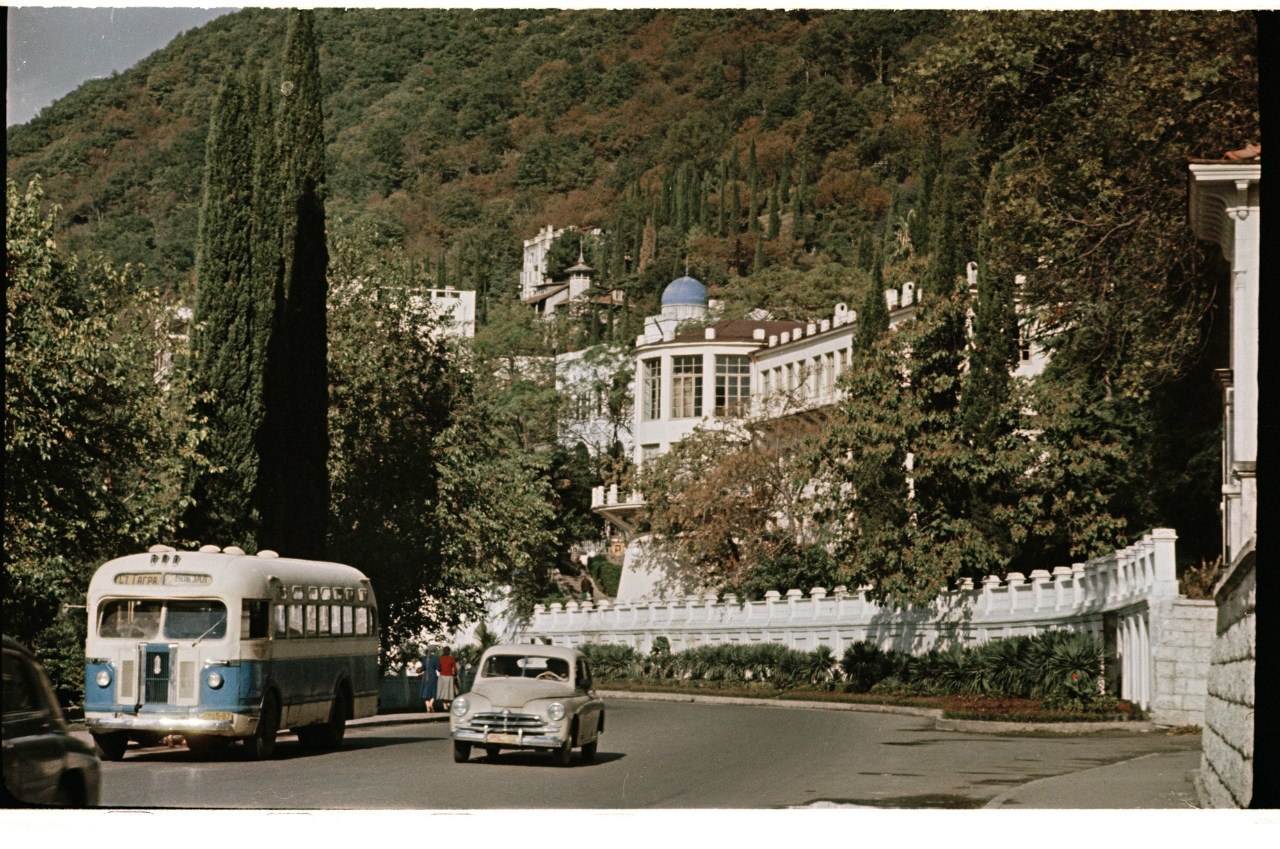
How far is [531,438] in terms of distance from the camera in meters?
87.3

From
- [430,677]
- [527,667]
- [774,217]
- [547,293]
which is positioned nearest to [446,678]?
[430,677]

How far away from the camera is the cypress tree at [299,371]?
32.8 m

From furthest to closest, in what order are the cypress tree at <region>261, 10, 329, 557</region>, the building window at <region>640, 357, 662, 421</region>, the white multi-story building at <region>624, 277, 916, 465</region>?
the building window at <region>640, 357, 662, 421</region> < the white multi-story building at <region>624, 277, 916, 465</region> < the cypress tree at <region>261, 10, 329, 557</region>

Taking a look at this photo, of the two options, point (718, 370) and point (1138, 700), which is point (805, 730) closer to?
point (1138, 700)

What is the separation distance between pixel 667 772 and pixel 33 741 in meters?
12.0

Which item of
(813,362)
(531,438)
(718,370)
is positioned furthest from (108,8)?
(531,438)

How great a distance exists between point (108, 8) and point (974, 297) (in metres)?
32.9

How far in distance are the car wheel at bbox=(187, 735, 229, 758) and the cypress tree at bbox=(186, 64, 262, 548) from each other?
787cm

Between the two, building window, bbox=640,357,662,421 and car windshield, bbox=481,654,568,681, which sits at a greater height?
building window, bbox=640,357,662,421

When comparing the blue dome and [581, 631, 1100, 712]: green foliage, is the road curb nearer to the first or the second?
[581, 631, 1100, 712]: green foliage

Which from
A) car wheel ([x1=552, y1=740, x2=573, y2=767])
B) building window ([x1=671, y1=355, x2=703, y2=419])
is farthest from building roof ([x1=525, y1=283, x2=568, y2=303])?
car wheel ([x1=552, y1=740, x2=573, y2=767])

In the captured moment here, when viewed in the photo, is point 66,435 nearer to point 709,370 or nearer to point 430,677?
point 430,677

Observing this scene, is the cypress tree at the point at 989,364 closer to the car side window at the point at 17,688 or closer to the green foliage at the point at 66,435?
the green foliage at the point at 66,435

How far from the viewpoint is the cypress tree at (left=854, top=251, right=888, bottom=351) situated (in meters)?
55.9
